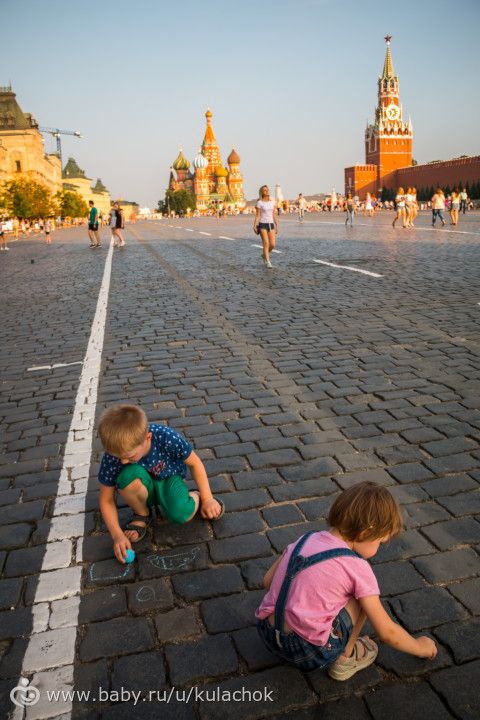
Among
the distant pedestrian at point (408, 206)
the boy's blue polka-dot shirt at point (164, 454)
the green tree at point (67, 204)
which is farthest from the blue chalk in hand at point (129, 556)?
the green tree at point (67, 204)

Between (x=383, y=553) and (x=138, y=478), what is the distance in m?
1.25

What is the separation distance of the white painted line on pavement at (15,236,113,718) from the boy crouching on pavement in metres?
0.27

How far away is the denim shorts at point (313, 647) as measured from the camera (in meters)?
2.17

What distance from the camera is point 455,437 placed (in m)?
4.11

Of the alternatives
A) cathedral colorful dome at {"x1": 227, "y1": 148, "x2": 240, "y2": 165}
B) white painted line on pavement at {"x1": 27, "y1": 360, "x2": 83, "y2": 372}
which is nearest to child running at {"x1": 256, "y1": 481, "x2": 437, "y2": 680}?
white painted line on pavement at {"x1": 27, "y1": 360, "x2": 83, "y2": 372}

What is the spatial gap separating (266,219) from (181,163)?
7275 inches

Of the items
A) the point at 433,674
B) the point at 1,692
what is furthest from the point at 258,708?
the point at 1,692

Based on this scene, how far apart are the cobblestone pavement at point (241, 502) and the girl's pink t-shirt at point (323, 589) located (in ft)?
0.88

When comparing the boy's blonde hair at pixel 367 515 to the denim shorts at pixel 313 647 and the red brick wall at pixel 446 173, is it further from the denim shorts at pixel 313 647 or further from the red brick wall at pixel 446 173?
the red brick wall at pixel 446 173

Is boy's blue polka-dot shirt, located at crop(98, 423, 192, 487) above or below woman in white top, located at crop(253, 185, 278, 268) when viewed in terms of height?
below

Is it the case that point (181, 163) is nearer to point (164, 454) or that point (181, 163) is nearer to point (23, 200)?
point (23, 200)

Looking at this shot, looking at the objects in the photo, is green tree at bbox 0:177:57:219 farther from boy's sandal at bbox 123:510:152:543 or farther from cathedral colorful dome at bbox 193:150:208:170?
cathedral colorful dome at bbox 193:150:208:170

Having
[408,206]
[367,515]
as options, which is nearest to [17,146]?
[408,206]

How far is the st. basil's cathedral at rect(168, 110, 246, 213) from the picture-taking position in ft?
573
